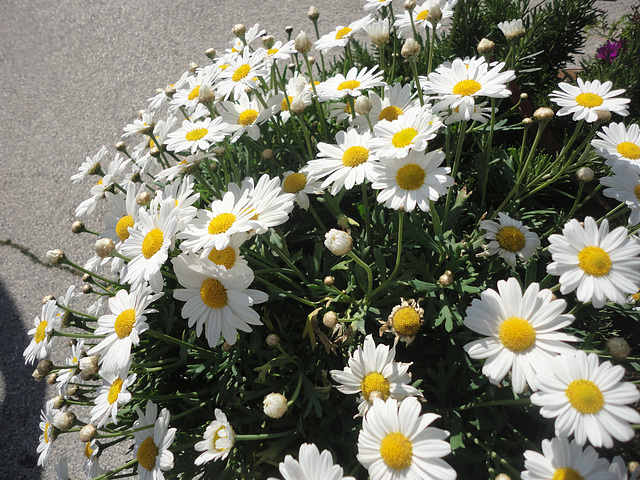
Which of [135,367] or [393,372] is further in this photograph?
[135,367]

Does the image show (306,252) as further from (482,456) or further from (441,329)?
(482,456)

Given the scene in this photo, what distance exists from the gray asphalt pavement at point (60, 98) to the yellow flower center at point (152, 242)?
1757 mm

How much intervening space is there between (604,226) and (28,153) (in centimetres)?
440

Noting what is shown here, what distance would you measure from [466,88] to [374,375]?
0.84 m

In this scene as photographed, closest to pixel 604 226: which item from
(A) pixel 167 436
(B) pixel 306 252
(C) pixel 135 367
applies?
(B) pixel 306 252

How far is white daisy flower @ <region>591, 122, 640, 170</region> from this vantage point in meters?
1.25

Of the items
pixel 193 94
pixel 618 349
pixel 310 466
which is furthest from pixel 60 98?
pixel 618 349

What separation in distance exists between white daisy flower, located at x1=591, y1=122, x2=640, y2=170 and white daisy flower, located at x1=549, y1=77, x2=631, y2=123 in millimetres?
58

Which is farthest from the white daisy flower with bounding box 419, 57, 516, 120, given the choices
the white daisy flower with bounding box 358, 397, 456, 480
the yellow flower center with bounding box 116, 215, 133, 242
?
the yellow flower center with bounding box 116, 215, 133, 242

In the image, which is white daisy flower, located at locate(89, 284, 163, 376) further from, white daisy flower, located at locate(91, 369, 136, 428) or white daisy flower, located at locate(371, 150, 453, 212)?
white daisy flower, located at locate(371, 150, 453, 212)

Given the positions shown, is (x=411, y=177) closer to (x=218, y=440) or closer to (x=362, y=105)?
(x=362, y=105)

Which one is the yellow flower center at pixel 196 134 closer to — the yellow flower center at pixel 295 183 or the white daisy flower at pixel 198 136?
the white daisy flower at pixel 198 136

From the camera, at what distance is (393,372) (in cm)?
117

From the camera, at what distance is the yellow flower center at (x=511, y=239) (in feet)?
4.34
